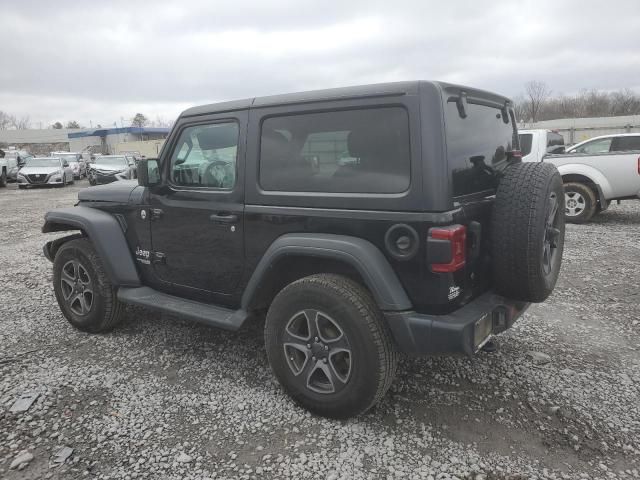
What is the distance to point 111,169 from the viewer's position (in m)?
21.4

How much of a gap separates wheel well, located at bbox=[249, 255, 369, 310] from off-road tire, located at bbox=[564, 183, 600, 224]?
7.71 meters

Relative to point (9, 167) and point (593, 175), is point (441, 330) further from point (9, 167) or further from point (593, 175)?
point (9, 167)

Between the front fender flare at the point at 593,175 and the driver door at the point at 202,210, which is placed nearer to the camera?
the driver door at the point at 202,210

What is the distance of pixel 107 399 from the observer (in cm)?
318

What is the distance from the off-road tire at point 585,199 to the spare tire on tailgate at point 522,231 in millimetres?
7162

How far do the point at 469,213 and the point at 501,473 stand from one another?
139cm

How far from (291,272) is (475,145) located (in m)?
1.43

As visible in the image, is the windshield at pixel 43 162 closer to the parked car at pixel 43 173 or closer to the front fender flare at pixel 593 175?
the parked car at pixel 43 173

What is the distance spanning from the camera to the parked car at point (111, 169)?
68.5ft

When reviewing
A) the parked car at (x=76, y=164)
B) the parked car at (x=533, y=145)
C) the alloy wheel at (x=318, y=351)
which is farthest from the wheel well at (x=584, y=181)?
the parked car at (x=76, y=164)

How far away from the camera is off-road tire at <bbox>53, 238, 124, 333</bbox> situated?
4.03 m

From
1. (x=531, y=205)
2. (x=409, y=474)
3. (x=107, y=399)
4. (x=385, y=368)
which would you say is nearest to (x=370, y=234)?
(x=385, y=368)

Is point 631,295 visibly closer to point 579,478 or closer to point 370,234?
point 579,478

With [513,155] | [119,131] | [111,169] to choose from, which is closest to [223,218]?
[513,155]
